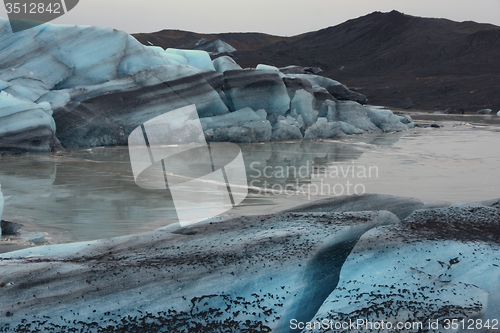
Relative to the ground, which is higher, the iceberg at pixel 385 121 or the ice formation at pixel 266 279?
the ice formation at pixel 266 279

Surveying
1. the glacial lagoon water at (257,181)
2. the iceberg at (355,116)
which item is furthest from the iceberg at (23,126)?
the iceberg at (355,116)

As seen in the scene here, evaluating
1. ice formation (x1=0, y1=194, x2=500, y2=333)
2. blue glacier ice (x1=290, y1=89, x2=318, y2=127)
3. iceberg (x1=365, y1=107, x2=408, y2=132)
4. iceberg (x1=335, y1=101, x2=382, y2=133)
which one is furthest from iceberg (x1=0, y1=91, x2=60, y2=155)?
iceberg (x1=365, y1=107, x2=408, y2=132)

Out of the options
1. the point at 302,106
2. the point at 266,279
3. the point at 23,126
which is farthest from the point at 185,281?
the point at 302,106

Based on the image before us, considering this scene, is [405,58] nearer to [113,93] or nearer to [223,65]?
[223,65]

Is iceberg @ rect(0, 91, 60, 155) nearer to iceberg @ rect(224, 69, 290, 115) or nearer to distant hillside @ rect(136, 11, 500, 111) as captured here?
iceberg @ rect(224, 69, 290, 115)

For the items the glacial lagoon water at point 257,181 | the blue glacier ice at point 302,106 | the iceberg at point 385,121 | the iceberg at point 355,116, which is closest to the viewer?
the glacial lagoon water at point 257,181

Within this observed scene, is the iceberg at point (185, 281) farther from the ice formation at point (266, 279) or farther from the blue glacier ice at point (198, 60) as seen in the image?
the blue glacier ice at point (198, 60)

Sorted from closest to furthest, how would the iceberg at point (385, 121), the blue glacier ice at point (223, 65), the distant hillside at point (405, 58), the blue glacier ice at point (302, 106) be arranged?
the blue glacier ice at point (302, 106), the blue glacier ice at point (223, 65), the iceberg at point (385, 121), the distant hillside at point (405, 58)

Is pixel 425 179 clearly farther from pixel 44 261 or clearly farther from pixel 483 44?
pixel 483 44

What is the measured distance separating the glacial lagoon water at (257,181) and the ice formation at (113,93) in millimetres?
539

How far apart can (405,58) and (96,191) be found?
151 ft

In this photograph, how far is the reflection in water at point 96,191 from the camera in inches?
167

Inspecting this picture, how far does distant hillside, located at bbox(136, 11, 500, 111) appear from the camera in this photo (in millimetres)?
27969

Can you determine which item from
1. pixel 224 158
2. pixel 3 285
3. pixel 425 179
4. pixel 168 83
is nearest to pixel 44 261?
pixel 3 285
